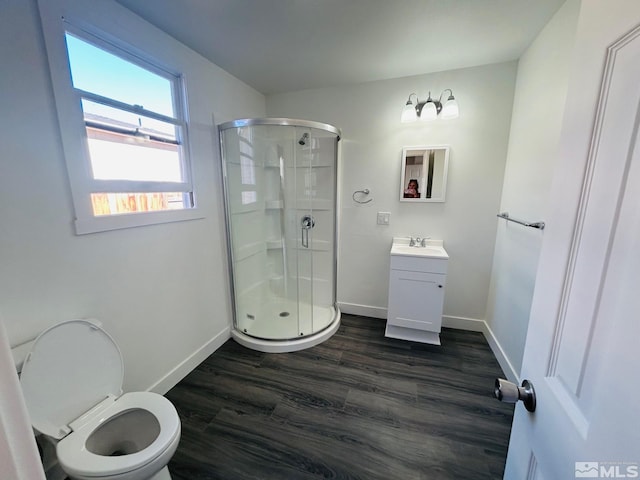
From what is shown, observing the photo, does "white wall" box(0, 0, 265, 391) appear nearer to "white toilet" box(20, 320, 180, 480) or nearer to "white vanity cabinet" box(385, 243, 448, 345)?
"white toilet" box(20, 320, 180, 480)

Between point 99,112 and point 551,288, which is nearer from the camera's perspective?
point 551,288

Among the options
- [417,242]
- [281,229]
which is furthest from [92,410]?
[417,242]

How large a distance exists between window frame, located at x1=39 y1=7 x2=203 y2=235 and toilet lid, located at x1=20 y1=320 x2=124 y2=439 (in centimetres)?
53

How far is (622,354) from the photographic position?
39 cm

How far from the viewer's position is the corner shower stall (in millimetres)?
2351

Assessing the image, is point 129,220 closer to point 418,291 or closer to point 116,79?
point 116,79

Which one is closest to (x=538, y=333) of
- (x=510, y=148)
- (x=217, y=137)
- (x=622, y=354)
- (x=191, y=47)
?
(x=622, y=354)

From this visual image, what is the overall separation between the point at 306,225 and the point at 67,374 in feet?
6.86

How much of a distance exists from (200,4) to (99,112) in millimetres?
852

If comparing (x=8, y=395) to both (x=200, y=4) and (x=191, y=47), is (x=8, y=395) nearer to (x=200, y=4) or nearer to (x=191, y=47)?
(x=200, y=4)

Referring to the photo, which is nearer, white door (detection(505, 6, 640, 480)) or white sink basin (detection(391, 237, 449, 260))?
white door (detection(505, 6, 640, 480))

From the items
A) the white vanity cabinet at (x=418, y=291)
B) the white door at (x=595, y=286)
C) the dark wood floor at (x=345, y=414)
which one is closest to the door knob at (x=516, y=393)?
the white door at (x=595, y=286)

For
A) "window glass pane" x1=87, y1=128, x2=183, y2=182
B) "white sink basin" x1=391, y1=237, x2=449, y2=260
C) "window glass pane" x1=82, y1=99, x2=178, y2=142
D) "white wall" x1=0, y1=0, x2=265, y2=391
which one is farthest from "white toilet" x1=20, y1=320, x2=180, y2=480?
"white sink basin" x1=391, y1=237, x2=449, y2=260

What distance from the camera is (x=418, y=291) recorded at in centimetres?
233
